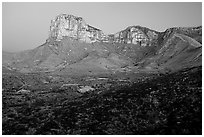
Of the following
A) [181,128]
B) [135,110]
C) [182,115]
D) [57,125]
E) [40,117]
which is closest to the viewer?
[181,128]

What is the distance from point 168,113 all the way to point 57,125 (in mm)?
14204

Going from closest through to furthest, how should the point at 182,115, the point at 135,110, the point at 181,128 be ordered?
1. the point at 181,128
2. the point at 182,115
3. the point at 135,110

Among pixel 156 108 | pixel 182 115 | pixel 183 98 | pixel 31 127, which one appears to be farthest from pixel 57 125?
pixel 183 98

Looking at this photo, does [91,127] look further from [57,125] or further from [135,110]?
[135,110]

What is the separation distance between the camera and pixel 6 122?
118 ft

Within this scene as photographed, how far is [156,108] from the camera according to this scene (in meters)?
33.5

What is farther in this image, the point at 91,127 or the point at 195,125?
the point at 91,127

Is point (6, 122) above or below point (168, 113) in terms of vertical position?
below

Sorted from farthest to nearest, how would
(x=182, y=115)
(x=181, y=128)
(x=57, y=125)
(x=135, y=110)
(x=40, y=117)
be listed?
1. (x=40, y=117)
2. (x=135, y=110)
3. (x=57, y=125)
4. (x=182, y=115)
5. (x=181, y=128)

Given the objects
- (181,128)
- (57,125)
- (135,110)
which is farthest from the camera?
(135,110)

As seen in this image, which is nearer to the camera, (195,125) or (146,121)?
(195,125)

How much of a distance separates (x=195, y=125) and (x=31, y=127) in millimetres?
20085

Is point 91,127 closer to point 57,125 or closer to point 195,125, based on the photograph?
point 57,125

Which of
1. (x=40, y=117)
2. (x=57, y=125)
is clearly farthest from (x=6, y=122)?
(x=57, y=125)
